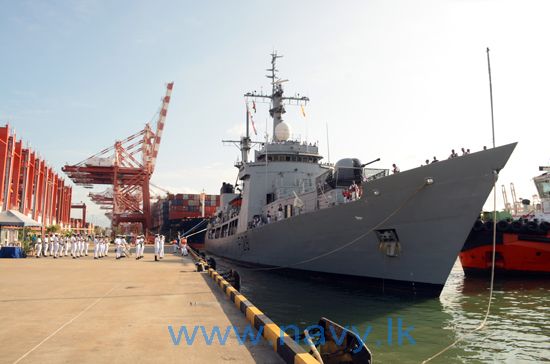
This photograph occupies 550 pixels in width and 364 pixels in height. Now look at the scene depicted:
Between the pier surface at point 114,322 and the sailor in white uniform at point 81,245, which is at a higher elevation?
the sailor in white uniform at point 81,245

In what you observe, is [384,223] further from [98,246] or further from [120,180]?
[120,180]

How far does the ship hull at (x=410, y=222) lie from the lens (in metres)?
10.2

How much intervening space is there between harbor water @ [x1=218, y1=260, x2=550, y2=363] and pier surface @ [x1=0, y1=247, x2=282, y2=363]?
2135 millimetres

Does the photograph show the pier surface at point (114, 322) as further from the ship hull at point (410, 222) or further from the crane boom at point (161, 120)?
the crane boom at point (161, 120)

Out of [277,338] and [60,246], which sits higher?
[60,246]

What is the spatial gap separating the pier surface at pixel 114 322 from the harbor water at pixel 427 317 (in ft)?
7.00

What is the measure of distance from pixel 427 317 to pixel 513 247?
12105 mm

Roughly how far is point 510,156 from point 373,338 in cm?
550

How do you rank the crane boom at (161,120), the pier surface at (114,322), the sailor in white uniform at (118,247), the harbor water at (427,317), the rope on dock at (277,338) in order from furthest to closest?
1. the crane boom at (161,120)
2. the sailor in white uniform at (118,247)
3. the harbor water at (427,317)
4. the pier surface at (114,322)
5. the rope on dock at (277,338)

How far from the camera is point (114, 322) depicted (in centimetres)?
602

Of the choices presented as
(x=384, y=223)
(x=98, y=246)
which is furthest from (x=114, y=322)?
(x=98, y=246)

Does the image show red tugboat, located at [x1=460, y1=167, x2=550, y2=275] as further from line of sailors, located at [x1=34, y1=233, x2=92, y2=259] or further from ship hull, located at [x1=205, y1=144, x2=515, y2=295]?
line of sailors, located at [x1=34, y1=233, x2=92, y2=259]

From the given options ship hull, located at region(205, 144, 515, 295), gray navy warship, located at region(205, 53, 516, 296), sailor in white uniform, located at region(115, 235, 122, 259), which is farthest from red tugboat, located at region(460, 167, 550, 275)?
sailor in white uniform, located at region(115, 235, 122, 259)

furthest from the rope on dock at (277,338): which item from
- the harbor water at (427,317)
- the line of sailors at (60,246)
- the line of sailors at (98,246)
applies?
the line of sailors at (60,246)
